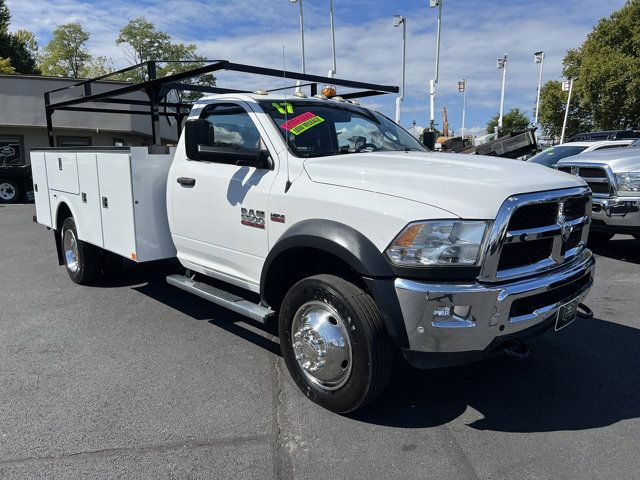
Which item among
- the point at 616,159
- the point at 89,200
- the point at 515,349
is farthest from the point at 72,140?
the point at 515,349

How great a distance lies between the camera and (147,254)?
188 inches

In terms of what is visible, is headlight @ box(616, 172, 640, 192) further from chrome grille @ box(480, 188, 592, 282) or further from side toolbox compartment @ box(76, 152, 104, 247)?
side toolbox compartment @ box(76, 152, 104, 247)

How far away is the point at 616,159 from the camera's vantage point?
6.99m

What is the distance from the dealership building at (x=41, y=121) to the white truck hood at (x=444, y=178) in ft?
70.1

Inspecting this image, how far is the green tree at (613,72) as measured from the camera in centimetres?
3139

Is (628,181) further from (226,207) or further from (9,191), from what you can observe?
(9,191)

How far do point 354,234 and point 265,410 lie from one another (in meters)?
1.33

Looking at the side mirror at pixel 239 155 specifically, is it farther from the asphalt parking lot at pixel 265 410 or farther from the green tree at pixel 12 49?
the green tree at pixel 12 49

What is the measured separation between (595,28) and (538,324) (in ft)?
129

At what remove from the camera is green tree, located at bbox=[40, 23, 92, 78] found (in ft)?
174

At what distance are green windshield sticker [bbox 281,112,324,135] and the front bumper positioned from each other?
4787 mm

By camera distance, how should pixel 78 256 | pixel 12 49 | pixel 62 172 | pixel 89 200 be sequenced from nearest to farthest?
pixel 89 200, pixel 62 172, pixel 78 256, pixel 12 49

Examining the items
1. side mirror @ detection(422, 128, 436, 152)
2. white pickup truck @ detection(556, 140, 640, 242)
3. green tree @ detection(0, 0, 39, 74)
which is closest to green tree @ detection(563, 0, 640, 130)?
white pickup truck @ detection(556, 140, 640, 242)

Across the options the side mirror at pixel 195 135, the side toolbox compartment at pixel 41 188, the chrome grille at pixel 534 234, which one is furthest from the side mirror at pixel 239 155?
the side toolbox compartment at pixel 41 188
